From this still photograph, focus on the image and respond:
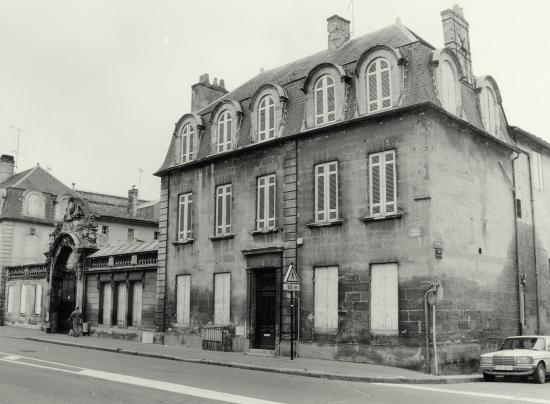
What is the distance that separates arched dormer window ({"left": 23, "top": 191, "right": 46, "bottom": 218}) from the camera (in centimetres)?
4188

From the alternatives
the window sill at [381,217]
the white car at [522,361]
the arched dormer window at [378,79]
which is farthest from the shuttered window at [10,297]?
the white car at [522,361]

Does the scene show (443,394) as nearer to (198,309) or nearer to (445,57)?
(445,57)

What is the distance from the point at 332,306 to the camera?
19031 millimetres

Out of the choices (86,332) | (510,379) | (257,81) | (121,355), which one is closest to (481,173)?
(510,379)

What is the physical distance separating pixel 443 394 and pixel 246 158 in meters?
12.5

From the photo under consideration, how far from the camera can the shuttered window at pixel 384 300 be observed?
17516 millimetres

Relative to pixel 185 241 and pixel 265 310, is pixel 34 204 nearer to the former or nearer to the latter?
pixel 185 241

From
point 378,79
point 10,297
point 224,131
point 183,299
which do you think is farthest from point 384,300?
point 10,297

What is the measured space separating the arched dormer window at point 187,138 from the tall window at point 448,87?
34.4 ft

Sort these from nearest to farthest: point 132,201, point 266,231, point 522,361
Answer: point 522,361, point 266,231, point 132,201

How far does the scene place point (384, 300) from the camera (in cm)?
1775

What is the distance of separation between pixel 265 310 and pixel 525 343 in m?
8.69

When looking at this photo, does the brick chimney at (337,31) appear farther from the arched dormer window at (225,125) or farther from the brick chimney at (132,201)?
the brick chimney at (132,201)

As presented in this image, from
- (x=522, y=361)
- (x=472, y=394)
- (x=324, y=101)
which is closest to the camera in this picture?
(x=472, y=394)
